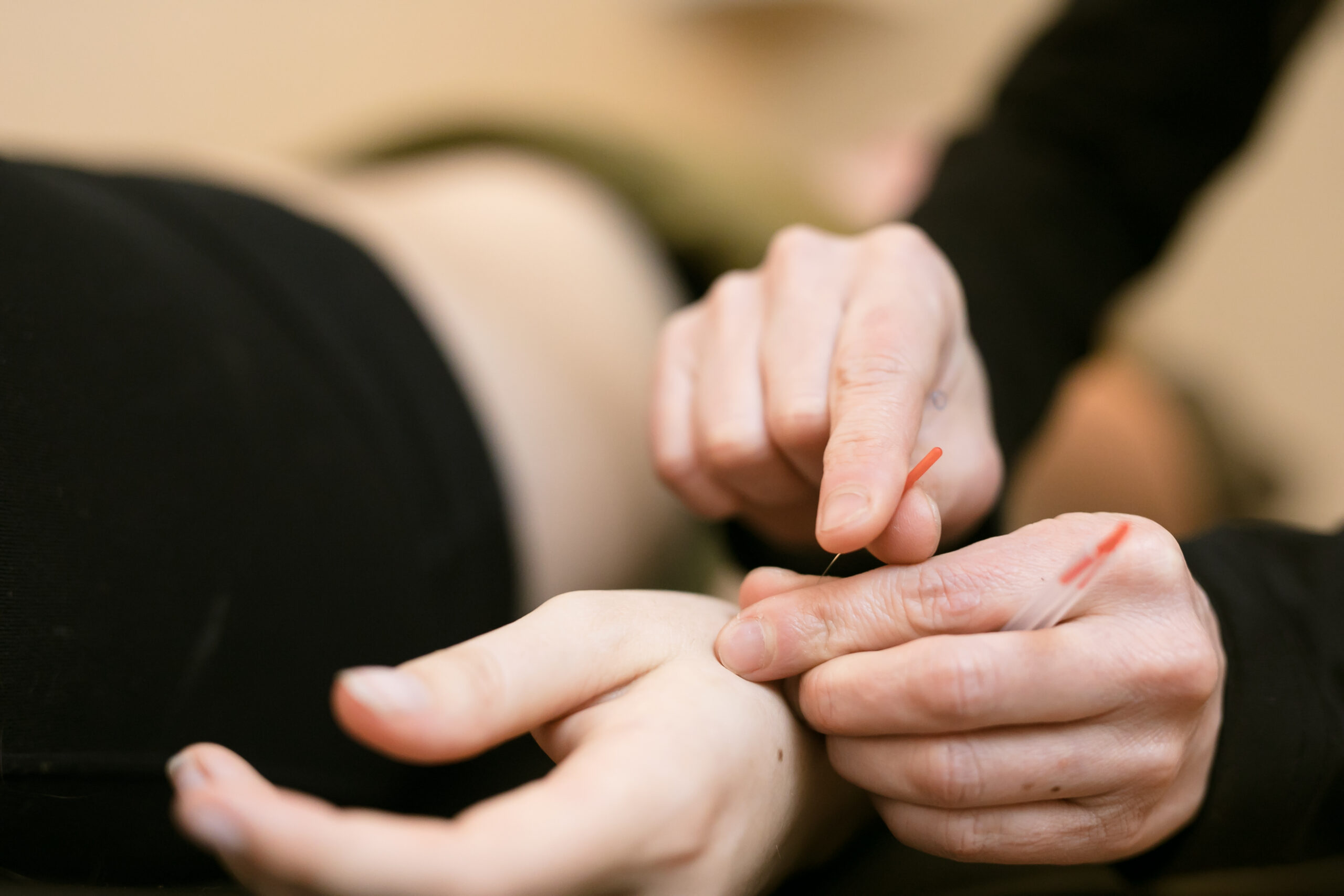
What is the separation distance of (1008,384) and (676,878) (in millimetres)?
446

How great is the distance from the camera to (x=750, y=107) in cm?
196

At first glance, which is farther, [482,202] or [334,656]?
[482,202]

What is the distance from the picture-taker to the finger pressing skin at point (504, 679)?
9.7 inches

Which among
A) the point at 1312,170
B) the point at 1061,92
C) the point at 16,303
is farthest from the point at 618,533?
the point at 1312,170

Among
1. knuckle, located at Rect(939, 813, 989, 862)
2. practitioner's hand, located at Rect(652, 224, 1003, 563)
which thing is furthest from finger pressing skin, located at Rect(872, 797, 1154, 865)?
practitioner's hand, located at Rect(652, 224, 1003, 563)

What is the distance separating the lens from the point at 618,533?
0.73 meters

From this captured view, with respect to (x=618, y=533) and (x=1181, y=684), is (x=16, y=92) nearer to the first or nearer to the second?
(x=618, y=533)

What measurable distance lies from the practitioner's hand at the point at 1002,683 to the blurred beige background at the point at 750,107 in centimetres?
60

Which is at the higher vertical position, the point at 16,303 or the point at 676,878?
the point at 16,303

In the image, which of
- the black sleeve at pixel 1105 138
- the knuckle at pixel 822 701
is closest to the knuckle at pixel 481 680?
the knuckle at pixel 822 701

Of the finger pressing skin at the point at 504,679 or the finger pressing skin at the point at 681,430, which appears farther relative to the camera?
the finger pressing skin at the point at 681,430

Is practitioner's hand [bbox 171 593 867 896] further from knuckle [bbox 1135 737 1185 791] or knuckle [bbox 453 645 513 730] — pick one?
knuckle [bbox 1135 737 1185 791]

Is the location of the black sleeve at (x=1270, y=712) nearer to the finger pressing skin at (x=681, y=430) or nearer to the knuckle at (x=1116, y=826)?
the knuckle at (x=1116, y=826)

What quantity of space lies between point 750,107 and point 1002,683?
1884 mm
